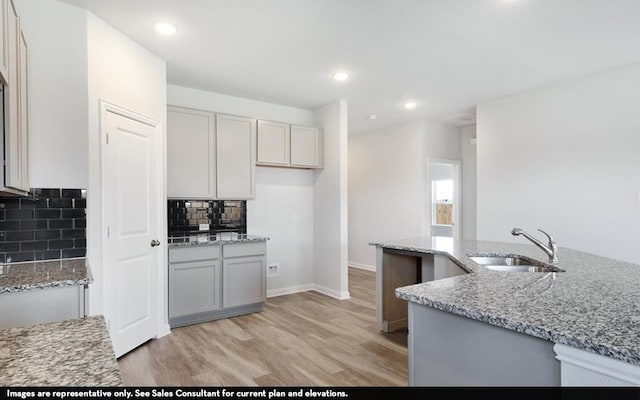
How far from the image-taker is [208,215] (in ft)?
14.1

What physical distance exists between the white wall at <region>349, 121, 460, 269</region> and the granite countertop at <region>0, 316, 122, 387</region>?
17.6 feet

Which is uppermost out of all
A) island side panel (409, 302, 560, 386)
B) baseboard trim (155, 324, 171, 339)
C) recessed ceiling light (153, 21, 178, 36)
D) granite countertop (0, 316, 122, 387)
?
recessed ceiling light (153, 21, 178, 36)

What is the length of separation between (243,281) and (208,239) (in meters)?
0.60

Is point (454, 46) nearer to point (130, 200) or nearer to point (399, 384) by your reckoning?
point (399, 384)

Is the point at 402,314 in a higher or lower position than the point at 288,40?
lower

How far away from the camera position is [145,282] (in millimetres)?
3141

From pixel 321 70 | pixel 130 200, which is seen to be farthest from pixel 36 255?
pixel 321 70

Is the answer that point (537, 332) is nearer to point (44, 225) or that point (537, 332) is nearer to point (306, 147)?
point (44, 225)

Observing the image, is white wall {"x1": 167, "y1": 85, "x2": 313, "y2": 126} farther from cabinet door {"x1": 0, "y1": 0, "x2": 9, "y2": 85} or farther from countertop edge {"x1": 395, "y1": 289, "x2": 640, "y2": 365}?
countertop edge {"x1": 395, "y1": 289, "x2": 640, "y2": 365}

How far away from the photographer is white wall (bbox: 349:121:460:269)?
5879mm

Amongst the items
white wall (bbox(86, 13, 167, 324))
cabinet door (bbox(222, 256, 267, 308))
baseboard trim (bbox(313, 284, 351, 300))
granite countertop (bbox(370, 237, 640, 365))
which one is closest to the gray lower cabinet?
cabinet door (bbox(222, 256, 267, 308))

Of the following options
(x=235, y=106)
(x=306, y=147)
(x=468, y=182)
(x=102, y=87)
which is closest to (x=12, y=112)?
(x=102, y=87)

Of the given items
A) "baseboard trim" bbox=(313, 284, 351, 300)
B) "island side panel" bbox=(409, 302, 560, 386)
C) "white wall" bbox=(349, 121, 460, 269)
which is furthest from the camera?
"white wall" bbox=(349, 121, 460, 269)

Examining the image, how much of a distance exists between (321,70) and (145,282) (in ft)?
8.61
